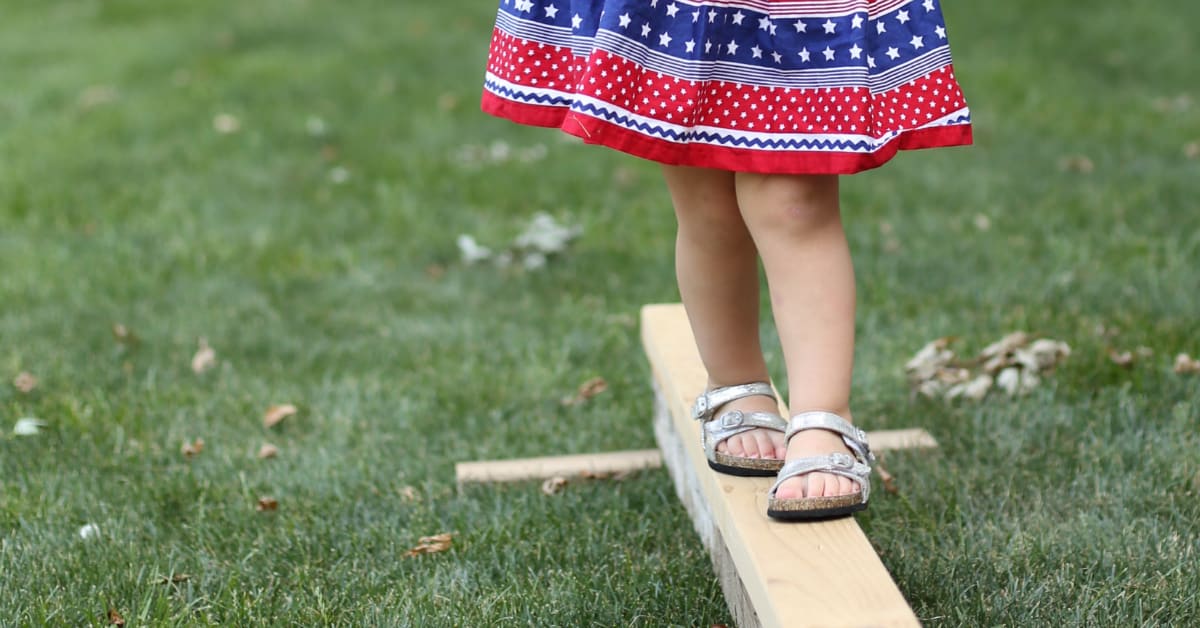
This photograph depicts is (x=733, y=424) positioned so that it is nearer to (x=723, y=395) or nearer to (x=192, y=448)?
(x=723, y=395)

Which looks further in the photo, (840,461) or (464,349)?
(464,349)

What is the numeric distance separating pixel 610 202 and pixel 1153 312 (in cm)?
210

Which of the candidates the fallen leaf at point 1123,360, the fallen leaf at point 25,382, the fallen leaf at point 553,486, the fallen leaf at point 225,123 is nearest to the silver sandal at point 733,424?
the fallen leaf at point 553,486

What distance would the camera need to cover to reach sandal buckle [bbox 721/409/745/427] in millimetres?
2107

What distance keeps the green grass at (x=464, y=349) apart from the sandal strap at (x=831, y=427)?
0.31 metres

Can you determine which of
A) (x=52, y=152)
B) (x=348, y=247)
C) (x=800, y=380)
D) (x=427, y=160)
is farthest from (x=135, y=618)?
(x=52, y=152)

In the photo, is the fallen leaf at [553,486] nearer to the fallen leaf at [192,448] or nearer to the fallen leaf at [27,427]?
the fallen leaf at [192,448]

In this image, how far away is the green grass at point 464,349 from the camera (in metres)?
2.14

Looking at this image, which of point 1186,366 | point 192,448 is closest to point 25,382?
point 192,448

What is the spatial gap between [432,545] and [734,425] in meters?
0.63

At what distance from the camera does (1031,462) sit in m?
2.53

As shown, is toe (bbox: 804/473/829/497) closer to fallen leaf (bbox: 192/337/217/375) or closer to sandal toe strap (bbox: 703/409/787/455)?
sandal toe strap (bbox: 703/409/787/455)

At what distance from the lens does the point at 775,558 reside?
A: 67.6 inches

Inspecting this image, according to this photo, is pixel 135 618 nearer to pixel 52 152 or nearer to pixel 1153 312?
pixel 1153 312
